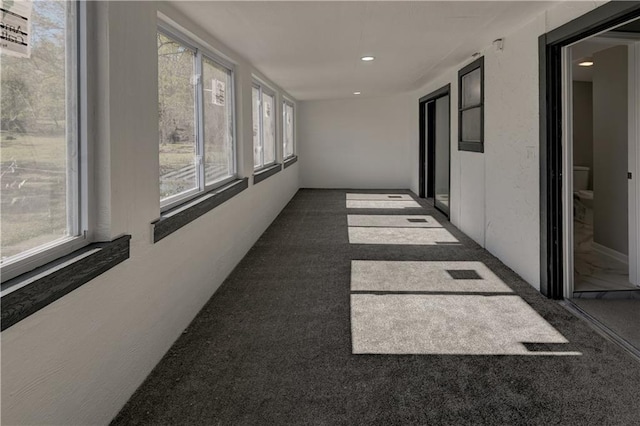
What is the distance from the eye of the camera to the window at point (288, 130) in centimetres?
1020

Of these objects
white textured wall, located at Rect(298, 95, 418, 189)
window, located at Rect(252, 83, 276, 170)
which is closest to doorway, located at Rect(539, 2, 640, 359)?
window, located at Rect(252, 83, 276, 170)

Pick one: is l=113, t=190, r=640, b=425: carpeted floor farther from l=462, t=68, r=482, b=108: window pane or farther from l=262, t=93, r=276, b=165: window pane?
l=262, t=93, r=276, b=165: window pane

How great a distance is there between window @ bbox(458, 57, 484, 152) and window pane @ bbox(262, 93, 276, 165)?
2.91 meters

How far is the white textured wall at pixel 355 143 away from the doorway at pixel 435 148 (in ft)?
6.10

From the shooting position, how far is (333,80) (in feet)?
24.5

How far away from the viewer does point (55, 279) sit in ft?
5.53

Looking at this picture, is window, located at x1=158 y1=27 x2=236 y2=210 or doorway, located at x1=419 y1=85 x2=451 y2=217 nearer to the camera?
window, located at x1=158 y1=27 x2=236 y2=210

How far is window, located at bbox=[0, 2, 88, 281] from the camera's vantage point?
1.64 metres

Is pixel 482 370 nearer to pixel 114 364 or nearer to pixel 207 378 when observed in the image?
pixel 207 378

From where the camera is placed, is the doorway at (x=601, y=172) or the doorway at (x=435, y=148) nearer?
the doorway at (x=601, y=172)

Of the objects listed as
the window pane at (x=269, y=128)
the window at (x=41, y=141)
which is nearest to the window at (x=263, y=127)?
the window pane at (x=269, y=128)

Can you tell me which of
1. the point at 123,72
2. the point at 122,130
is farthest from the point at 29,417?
the point at 123,72

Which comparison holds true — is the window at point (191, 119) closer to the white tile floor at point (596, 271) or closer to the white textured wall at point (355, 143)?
the white tile floor at point (596, 271)

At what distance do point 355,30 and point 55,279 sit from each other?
310cm
